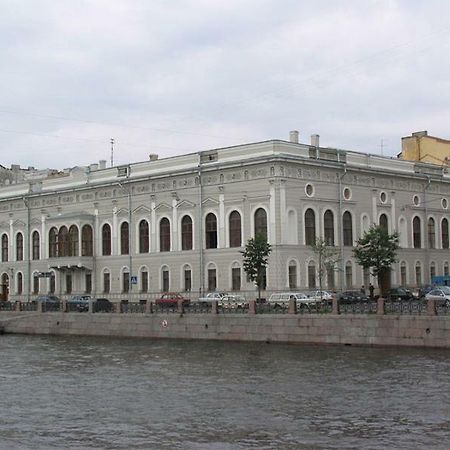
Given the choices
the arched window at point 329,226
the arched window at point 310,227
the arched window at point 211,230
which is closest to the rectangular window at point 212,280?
the arched window at point 211,230

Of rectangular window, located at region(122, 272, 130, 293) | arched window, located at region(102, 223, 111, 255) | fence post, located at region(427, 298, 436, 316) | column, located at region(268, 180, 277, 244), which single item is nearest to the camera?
fence post, located at region(427, 298, 436, 316)

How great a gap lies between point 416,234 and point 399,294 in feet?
35.4

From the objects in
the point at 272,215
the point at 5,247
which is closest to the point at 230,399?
the point at 272,215

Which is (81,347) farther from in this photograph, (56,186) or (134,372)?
(56,186)

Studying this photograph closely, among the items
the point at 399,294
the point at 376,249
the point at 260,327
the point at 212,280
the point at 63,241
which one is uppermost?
the point at 63,241

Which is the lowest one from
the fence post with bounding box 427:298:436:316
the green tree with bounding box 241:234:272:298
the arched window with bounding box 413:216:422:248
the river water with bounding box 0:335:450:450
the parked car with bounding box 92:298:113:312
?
the river water with bounding box 0:335:450:450

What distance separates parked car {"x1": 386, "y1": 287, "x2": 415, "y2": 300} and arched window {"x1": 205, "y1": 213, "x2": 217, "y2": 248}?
37.3 feet

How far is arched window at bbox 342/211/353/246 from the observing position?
60.9 metres

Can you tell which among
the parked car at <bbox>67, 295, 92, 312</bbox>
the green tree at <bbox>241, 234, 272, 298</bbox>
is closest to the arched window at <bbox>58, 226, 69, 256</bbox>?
the parked car at <bbox>67, 295, 92, 312</bbox>

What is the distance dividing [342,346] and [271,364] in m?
5.94

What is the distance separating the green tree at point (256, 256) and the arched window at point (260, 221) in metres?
2.33

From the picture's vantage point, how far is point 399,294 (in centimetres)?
5644

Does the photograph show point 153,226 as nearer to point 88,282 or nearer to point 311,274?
point 88,282

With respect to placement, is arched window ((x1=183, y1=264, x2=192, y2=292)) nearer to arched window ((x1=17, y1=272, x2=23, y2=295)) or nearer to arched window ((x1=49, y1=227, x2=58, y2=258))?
arched window ((x1=49, y1=227, x2=58, y2=258))
